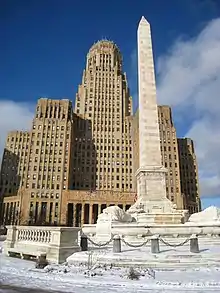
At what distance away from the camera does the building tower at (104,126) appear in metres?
106

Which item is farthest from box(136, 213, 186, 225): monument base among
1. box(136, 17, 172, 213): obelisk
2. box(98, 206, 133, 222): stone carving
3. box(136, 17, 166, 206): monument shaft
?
box(136, 17, 166, 206): monument shaft

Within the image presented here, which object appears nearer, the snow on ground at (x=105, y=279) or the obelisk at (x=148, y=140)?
the snow on ground at (x=105, y=279)

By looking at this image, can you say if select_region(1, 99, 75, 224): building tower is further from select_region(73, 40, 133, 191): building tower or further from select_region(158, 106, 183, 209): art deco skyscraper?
select_region(158, 106, 183, 209): art deco skyscraper

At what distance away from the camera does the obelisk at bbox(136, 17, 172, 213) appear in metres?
25.8

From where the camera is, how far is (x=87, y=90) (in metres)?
117

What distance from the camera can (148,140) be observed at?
28547 millimetres

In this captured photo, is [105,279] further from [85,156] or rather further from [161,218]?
[85,156]

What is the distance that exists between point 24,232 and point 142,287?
31.9 feet

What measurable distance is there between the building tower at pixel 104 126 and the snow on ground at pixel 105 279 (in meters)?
93.7

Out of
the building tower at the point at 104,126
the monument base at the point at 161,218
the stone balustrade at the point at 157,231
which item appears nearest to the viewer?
the stone balustrade at the point at 157,231

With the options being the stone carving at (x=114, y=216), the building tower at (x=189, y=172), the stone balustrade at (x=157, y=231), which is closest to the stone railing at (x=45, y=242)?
the stone balustrade at (x=157, y=231)

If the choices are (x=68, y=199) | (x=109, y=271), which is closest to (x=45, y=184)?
(x=68, y=199)

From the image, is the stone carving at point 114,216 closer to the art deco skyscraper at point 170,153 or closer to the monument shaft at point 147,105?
the monument shaft at point 147,105

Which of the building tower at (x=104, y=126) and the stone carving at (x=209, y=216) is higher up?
the building tower at (x=104, y=126)
